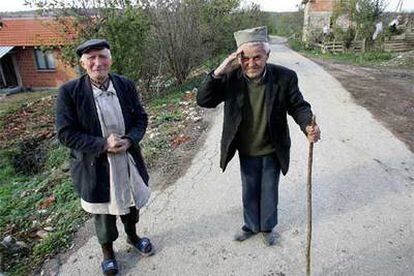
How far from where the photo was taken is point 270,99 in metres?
2.93

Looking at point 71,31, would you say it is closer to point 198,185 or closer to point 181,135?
point 181,135

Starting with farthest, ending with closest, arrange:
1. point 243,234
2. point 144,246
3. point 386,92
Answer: point 386,92, point 243,234, point 144,246

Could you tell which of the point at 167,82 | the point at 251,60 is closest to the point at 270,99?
the point at 251,60

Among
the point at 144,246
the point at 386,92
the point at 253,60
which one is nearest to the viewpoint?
the point at 253,60

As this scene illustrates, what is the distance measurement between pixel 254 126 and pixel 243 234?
1149 millimetres

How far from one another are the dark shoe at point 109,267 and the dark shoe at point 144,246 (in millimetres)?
274

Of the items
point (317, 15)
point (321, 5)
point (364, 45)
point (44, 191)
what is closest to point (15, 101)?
point (44, 191)

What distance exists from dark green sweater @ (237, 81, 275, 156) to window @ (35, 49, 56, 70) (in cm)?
2069

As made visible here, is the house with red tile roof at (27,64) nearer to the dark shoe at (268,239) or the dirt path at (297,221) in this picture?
the dirt path at (297,221)

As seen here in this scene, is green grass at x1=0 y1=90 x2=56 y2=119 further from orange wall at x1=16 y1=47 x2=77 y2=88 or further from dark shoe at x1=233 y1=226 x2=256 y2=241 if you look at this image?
dark shoe at x1=233 y1=226 x2=256 y2=241

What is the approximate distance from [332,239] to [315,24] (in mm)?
30378

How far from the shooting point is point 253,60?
9.03 feet

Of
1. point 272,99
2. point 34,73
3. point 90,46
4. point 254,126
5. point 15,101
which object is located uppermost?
point 90,46

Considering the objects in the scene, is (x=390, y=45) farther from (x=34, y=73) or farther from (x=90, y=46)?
(x=34, y=73)
